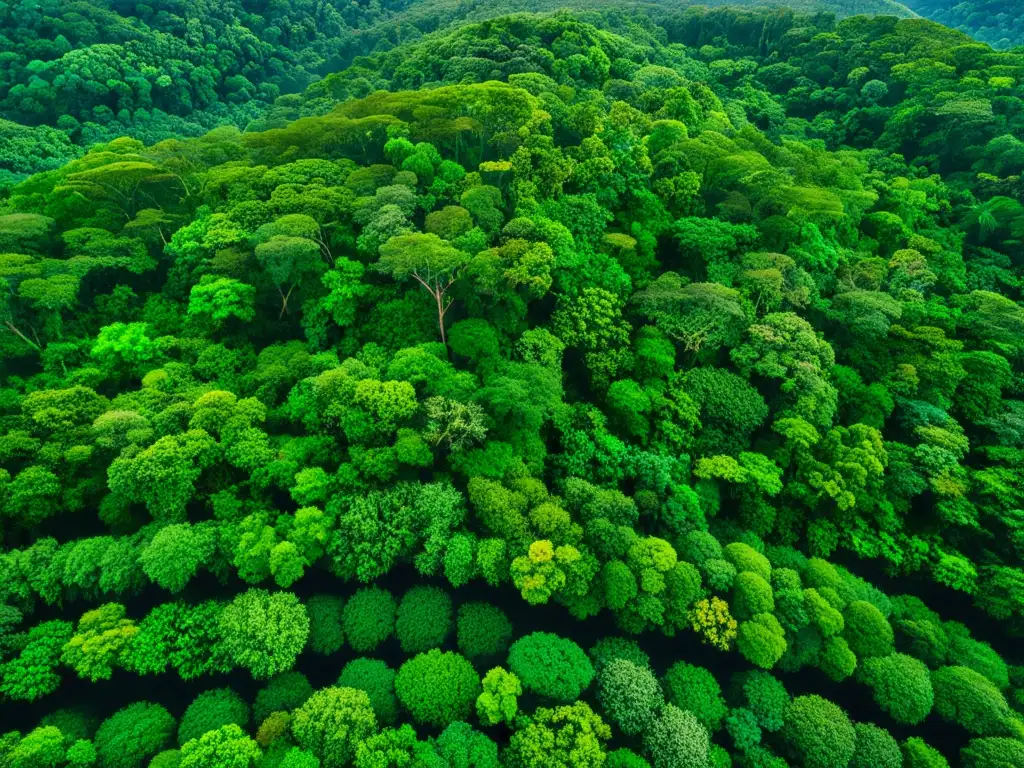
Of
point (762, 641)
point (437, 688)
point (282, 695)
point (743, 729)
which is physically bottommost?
point (743, 729)

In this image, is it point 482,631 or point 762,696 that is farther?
point 482,631

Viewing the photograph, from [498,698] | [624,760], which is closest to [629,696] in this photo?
[624,760]

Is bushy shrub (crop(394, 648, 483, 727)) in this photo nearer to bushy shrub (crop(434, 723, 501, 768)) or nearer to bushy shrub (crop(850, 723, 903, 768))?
bushy shrub (crop(434, 723, 501, 768))

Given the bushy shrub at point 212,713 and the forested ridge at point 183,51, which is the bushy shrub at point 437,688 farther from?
the forested ridge at point 183,51

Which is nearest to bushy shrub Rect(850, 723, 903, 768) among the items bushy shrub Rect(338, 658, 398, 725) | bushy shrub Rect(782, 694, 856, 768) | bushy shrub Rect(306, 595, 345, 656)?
bushy shrub Rect(782, 694, 856, 768)

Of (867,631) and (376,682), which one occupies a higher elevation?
(376,682)

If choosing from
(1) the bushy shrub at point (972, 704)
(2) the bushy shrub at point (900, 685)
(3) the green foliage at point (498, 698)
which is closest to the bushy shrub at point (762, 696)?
(2) the bushy shrub at point (900, 685)

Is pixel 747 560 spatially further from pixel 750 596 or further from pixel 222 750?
pixel 222 750
